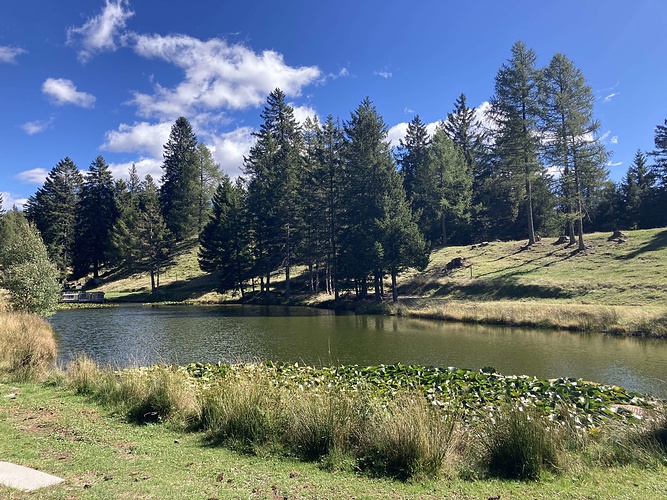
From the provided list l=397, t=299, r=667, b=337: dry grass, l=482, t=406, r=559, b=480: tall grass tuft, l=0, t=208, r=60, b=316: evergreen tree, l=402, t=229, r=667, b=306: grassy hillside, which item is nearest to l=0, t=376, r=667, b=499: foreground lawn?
l=482, t=406, r=559, b=480: tall grass tuft

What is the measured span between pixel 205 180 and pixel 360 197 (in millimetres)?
45846

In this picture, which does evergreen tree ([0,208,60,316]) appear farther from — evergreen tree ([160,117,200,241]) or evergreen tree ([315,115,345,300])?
evergreen tree ([160,117,200,241])

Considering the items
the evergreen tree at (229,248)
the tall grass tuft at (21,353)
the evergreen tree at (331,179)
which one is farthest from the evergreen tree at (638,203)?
the tall grass tuft at (21,353)

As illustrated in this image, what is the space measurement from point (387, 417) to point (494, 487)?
1.69 metres

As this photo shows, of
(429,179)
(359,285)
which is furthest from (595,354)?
(429,179)

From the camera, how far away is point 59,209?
68750 mm

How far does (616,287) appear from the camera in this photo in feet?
89.9

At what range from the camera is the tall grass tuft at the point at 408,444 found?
210 inches

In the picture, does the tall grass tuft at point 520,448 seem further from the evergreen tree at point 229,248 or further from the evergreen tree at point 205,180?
the evergreen tree at point 205,180

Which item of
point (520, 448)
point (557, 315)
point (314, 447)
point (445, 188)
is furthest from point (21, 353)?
point (445, 188)

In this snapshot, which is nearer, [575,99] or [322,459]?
[322,459]

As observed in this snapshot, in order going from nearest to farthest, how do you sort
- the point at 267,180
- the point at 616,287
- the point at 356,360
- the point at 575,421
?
the point at 575,421, the point at 356,360, the point at 616,287, the point at 267,180

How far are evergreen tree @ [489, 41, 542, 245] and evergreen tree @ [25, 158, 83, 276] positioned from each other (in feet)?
209

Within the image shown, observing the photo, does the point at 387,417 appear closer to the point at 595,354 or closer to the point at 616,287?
the point at 595,354
